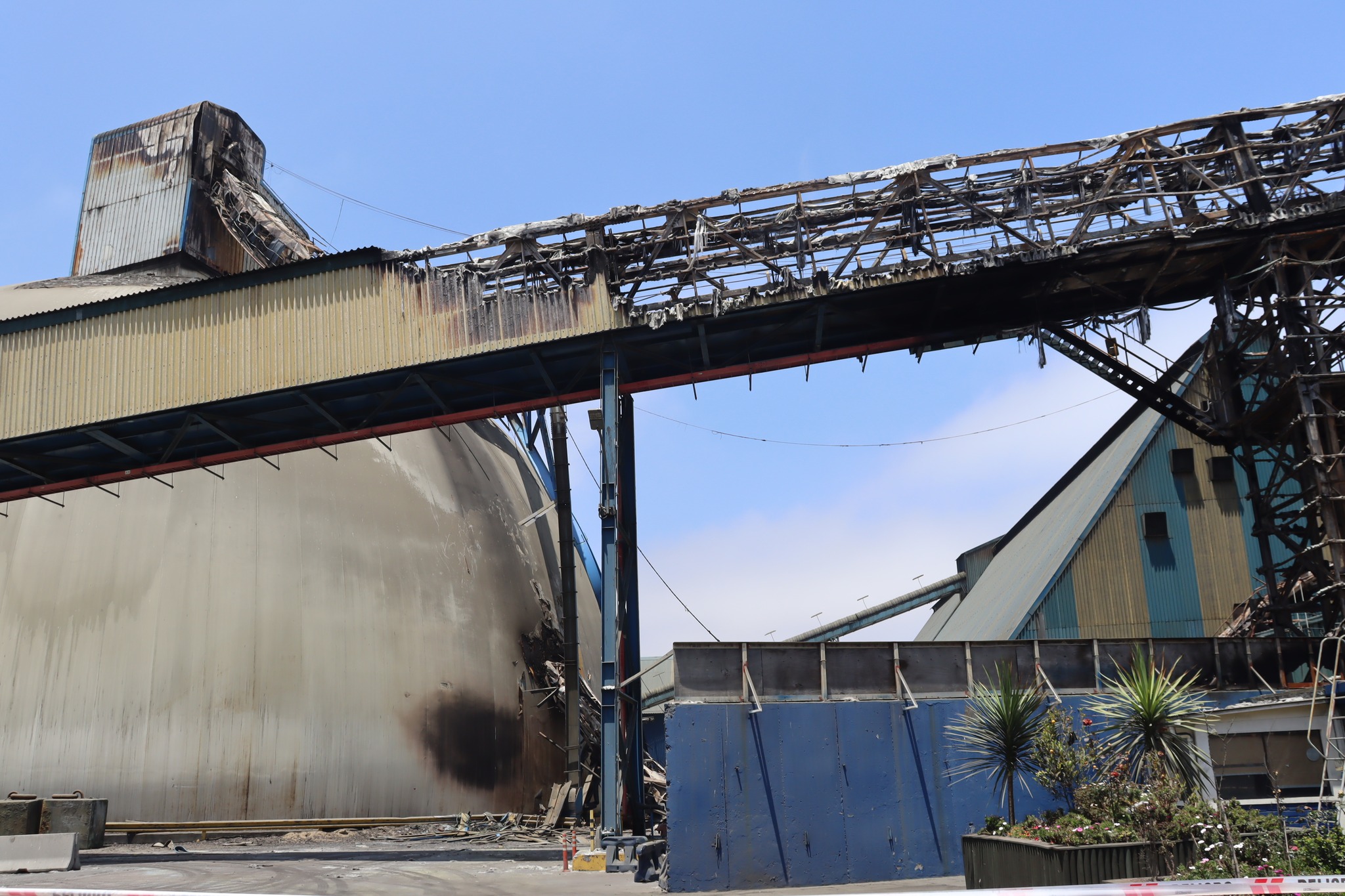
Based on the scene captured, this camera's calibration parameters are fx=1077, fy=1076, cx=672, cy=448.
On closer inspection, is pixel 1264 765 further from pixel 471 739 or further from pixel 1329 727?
pixel 471 739

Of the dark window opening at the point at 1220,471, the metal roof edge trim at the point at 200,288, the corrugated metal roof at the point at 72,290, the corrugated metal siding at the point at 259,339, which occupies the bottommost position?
the dark window opening at the point at 1220,471

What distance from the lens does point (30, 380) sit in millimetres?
26500

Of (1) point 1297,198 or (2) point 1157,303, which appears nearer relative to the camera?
(1) point 1297,198

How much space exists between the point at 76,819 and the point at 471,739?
9.67 meters

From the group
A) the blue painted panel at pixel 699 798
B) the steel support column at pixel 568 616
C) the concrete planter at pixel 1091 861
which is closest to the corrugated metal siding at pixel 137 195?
the steel support column at pixel 568 616

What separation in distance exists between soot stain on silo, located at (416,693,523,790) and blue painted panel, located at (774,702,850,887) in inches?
485

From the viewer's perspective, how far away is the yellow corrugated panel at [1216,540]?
30.3 meters

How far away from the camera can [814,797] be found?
1958 cm

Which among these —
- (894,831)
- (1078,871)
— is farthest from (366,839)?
(1078,871)

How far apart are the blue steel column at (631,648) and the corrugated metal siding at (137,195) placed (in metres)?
23.5

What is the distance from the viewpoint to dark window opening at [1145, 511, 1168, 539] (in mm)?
30766

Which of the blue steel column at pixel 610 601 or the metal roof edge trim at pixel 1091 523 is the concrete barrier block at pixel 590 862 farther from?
the metal roof edge trim at pixel 1091 523

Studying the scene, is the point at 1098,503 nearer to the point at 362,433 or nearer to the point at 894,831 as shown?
the point at 894,831

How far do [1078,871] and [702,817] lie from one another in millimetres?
8259
